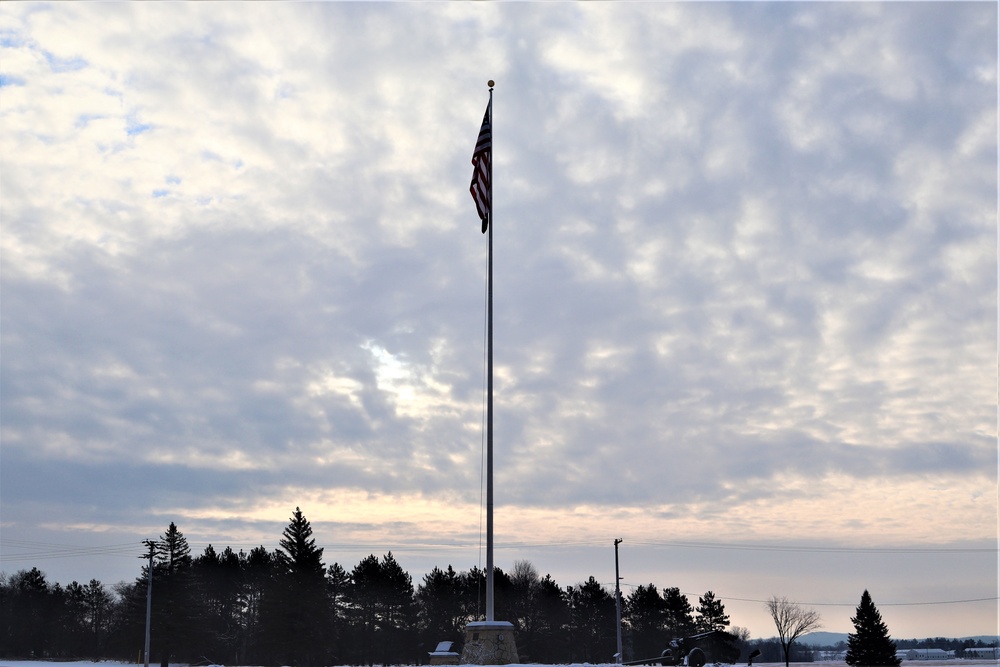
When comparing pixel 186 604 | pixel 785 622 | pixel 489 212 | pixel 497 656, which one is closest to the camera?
pixel 497 656

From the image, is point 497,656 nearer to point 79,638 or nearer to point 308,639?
point 308,639

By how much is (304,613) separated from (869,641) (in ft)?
179

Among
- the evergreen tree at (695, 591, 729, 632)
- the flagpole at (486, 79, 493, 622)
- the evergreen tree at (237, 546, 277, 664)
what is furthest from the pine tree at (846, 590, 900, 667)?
the flagpole at (486, 79, 493, 622)

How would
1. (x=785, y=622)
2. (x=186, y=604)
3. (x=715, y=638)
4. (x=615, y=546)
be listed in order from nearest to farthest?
(x=615, y=546) → (x=186, y=604) → (x=715, y=638) → (x=785, y=622)

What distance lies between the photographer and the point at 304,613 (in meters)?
77.7

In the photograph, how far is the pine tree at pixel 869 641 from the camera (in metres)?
89.1

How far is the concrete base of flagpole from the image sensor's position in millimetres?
24828

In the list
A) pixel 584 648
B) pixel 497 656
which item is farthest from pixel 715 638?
pixel 497 656

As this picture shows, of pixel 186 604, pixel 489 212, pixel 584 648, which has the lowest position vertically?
pixel 584 648

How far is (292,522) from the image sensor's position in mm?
83125

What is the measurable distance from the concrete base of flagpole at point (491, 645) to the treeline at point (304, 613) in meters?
52.0

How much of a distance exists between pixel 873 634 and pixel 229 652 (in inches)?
2483

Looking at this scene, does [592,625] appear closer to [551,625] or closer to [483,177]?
[551,625]

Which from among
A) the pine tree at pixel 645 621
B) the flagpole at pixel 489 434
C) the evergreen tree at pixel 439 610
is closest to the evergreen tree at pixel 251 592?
the evergreen tree at pixel 439 610
